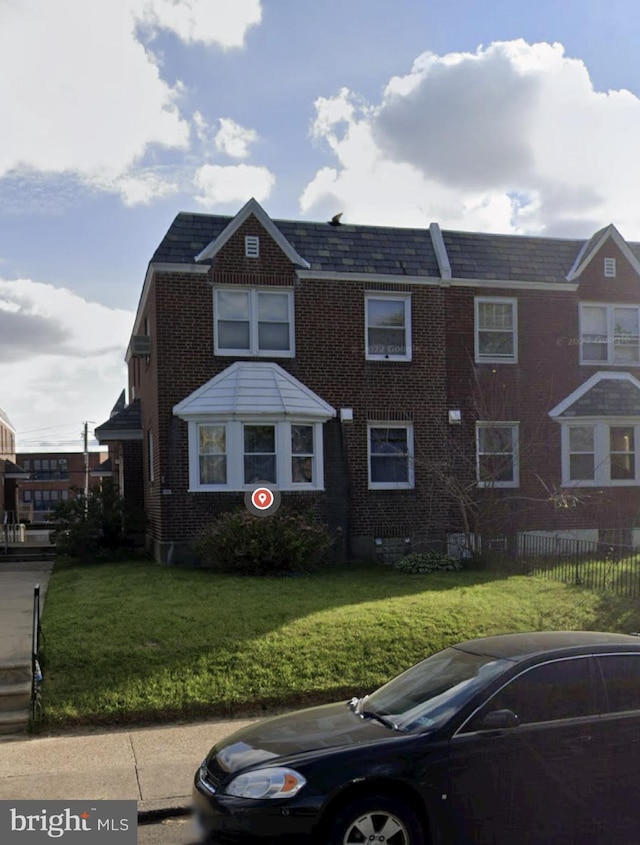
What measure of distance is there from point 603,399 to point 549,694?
1538 cm

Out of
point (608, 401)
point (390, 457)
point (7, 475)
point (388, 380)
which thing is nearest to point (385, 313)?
point (388, 380)

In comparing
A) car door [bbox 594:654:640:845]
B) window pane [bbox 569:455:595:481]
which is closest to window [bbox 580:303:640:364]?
Result: window pane [bbox 569:455:595:481]

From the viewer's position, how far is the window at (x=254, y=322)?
1753 centimetres

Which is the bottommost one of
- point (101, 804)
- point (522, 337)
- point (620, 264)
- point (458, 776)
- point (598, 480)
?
point (101, 804)

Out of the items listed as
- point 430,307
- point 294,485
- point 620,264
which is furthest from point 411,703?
point 620,264

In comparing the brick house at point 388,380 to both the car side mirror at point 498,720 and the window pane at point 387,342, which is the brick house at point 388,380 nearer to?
the window pane at point 387,342

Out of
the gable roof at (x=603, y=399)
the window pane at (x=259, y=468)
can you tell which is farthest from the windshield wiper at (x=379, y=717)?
the gable roof at (x=603, y=399)

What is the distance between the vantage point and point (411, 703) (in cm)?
538

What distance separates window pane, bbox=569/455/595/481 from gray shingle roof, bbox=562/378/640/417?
1121mm

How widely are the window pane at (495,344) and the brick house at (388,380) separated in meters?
0.03

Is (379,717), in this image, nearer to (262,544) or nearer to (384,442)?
(262,544)

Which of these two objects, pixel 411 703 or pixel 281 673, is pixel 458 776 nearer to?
pixel 411 703

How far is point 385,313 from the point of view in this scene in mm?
18578

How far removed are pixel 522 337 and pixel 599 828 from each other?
51.6 feet
